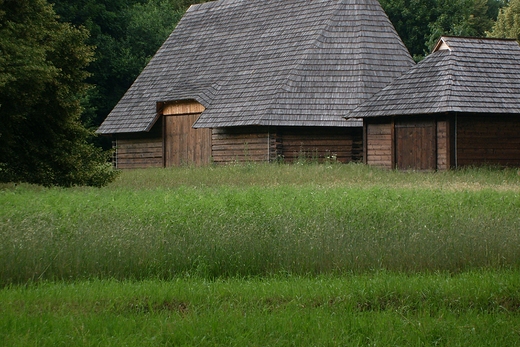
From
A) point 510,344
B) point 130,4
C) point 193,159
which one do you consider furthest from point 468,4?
point 510,344

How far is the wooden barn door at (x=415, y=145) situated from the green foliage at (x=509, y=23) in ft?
87.1

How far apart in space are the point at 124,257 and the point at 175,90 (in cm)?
2630

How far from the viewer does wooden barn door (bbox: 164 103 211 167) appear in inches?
1373

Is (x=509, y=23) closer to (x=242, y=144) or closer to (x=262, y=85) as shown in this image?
A: (x=262, y=85)

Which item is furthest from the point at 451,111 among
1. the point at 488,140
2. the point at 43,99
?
the point at 43,99

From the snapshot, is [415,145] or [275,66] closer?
[415,145]

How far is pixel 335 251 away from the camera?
11.3 metres

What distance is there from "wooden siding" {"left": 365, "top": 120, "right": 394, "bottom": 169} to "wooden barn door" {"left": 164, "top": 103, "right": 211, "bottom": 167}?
23.9 ft

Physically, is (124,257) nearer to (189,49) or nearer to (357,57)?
(357,57)

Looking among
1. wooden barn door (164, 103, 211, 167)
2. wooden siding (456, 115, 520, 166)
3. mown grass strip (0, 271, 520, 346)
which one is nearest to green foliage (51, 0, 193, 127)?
wooden barn door (164, 103, 211, 167)

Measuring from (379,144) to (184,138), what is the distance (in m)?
9.55

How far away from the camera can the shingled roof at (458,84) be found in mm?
27156

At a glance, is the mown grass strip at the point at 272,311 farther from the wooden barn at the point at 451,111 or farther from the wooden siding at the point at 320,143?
the wooden siding at the point at 320,143

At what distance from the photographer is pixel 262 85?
32969mm
